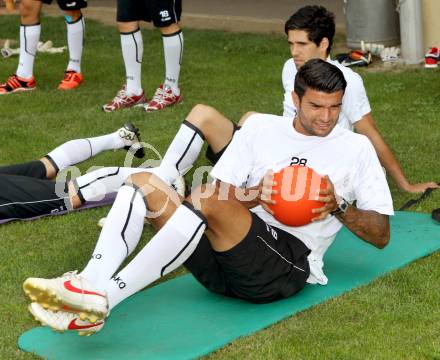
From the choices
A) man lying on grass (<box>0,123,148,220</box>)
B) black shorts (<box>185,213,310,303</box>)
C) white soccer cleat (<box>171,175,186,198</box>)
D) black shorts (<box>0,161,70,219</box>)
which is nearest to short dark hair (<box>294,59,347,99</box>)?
black shorts (<box>185,213,310,303</box>)

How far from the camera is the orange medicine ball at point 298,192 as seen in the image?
4355mm

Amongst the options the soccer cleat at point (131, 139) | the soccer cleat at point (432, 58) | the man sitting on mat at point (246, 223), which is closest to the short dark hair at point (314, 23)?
the man sitting on mat at point (246, 223)

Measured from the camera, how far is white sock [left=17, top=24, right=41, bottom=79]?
9.48m

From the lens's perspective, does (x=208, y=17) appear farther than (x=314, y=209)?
Yes

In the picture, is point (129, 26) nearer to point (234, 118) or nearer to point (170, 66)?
point (170, 66)

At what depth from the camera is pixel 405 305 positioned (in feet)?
15.1

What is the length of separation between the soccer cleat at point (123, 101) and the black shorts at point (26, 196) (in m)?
2.70

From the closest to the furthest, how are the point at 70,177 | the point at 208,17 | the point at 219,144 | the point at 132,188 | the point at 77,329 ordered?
the point at 77,329 → the point at 132,188 → the point at 219,144 → the point at 70,177 → the point at 208,17

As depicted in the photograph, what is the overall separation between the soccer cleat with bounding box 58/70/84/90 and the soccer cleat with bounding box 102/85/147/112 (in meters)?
0.91

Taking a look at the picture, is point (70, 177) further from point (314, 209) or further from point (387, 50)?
point (387, 50)

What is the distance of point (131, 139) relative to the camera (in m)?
6.77

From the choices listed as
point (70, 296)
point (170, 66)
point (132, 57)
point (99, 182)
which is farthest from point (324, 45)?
point (132, 57)

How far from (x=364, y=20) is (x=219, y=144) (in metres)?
4.74

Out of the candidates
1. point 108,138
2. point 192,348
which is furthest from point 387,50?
point 192,348
